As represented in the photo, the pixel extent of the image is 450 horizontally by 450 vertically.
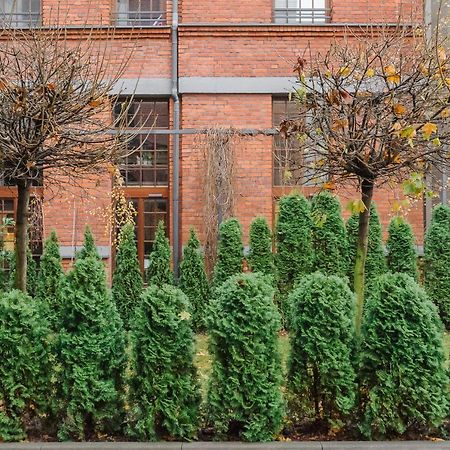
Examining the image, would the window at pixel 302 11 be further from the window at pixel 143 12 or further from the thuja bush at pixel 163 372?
the thuja bush at pixel 163 372

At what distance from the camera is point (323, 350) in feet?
17.8

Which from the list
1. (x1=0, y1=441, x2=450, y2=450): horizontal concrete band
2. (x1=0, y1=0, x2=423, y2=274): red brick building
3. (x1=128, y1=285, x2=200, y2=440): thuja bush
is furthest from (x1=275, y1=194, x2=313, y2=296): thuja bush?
(x1=0, y1=441, x2=450, y2=450): horizontal concrete band

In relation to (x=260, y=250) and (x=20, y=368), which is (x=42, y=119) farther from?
(x=260, y=250)

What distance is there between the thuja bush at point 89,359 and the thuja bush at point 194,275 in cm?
596

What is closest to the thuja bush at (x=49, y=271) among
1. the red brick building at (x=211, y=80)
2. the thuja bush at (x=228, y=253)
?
the red brick building at (x=211, y=80)

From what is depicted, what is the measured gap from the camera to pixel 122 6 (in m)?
13.4

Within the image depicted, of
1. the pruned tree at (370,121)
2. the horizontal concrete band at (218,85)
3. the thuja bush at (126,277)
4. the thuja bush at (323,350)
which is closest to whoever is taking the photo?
the thuja bush at (323,350)

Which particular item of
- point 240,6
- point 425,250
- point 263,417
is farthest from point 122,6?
point 263,417

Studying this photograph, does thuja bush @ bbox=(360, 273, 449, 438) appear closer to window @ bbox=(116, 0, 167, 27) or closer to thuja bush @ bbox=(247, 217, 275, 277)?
thuja bush @ bbox=(247, 217, 275, 277)

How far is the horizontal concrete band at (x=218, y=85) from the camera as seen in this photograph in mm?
12781

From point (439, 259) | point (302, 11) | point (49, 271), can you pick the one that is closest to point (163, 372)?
point (49, 271)

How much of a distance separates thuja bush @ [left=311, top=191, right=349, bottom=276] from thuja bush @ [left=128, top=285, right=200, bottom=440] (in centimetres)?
641

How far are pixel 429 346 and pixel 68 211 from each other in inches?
350

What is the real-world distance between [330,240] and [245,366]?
6536 mm
